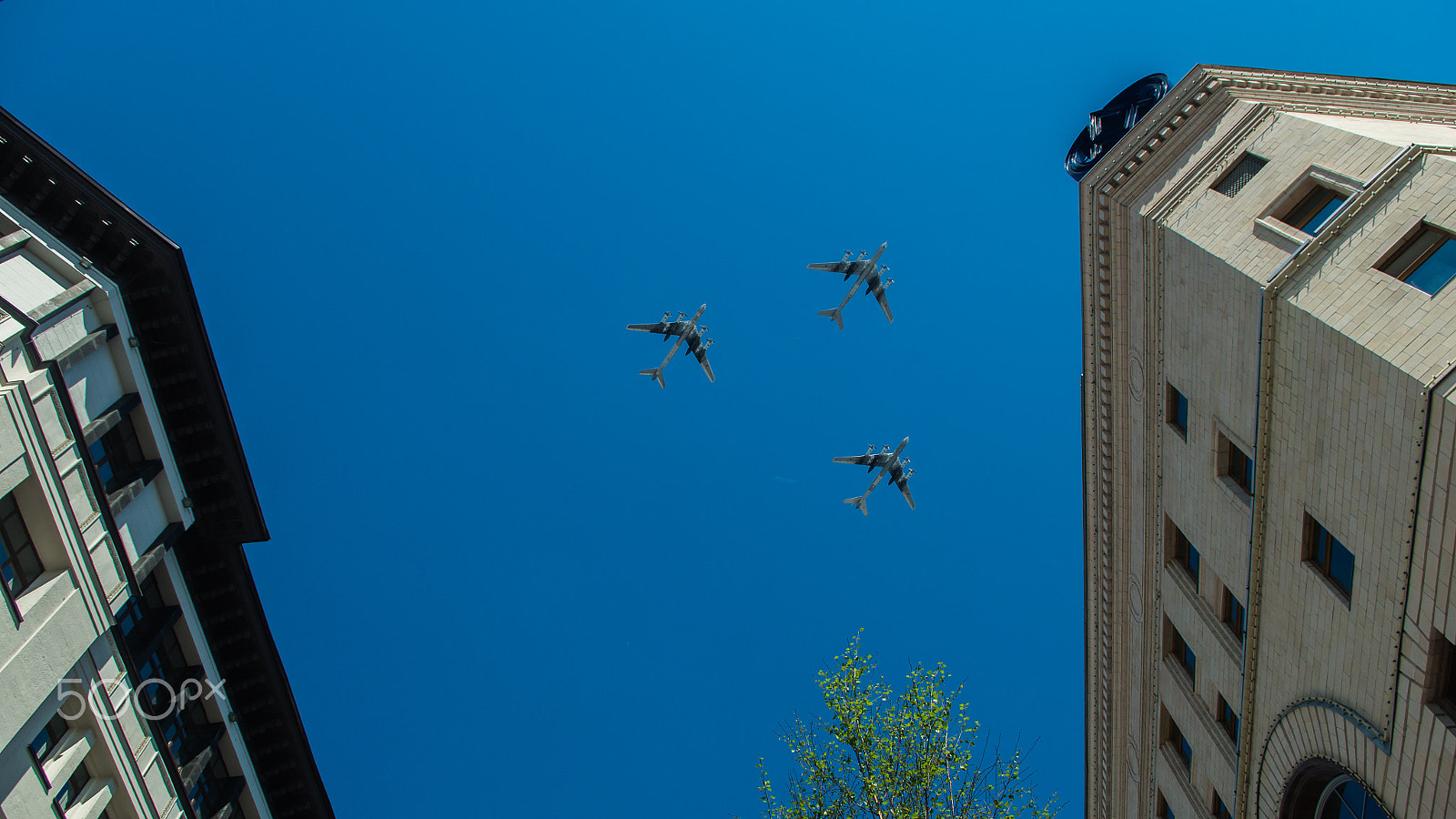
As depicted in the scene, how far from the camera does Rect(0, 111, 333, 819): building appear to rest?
19.3m

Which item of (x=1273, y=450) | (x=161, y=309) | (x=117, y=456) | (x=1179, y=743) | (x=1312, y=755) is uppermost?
(x=1273, y=450)

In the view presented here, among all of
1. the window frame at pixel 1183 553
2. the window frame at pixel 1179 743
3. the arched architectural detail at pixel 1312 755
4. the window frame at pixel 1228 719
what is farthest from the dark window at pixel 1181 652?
the arched architectural detail at pixel 1312 755

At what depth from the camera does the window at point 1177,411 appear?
23.8 meters

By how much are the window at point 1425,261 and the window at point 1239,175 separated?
618 centimetres

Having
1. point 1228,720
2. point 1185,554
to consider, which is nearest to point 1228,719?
point 1228,720

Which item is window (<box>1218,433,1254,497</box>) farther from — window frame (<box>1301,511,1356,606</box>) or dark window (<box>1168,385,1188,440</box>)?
window frame (<box>1301,511,1356,606</box>)

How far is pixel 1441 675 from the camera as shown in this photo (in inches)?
553

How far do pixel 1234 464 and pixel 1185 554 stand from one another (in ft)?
16.3

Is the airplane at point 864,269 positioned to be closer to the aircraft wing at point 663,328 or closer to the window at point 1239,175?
the aircraft wing at point 663,328

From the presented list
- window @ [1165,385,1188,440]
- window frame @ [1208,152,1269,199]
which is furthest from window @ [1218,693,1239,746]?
window frame @ [1208,152,1269,199]

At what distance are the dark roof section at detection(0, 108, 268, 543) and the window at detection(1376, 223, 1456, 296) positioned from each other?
96.9 ft

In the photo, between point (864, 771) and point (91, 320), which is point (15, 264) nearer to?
point (91, 320)

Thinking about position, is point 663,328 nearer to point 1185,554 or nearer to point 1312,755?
point 1185,554

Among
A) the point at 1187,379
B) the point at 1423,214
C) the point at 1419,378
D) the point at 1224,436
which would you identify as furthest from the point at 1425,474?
the point at 1187,379
